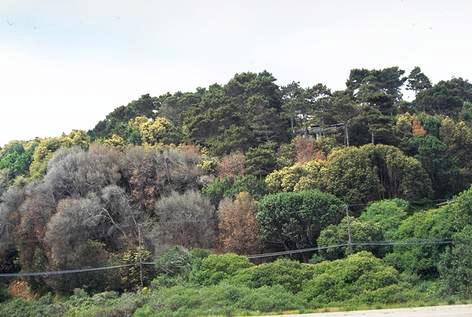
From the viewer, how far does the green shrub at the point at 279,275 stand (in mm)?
28266

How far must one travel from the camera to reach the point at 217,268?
3017 cm

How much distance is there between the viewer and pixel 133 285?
33.7 metres

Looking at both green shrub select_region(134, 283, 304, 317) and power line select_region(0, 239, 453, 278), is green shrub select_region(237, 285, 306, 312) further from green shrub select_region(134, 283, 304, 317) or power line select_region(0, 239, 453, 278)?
power line select_region(0, 239, 453, 278)

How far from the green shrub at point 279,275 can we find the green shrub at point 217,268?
0.78 meters

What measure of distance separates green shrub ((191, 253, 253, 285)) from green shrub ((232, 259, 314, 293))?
2.56 feet

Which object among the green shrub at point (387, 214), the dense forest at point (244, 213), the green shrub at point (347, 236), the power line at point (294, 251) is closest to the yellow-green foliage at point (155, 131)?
the dense forest at point (244, 213)

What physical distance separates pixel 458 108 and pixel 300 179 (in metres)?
25.9

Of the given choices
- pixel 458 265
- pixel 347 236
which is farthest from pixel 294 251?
pixel 458 265

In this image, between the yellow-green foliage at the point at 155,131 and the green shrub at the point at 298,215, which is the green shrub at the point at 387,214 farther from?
the yellow-green foliage at the point at 155,131

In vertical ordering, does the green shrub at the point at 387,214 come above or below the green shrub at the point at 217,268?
above

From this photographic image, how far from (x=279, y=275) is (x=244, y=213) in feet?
22.4

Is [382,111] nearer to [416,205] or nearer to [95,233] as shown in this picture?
[416,205]

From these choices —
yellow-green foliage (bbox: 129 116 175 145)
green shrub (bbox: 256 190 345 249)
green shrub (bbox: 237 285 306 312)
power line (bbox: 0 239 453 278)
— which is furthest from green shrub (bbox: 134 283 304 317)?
yellow-green foliage (bbox: 129 116 175 145)

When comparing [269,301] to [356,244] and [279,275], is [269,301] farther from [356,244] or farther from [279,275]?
[356,244]
